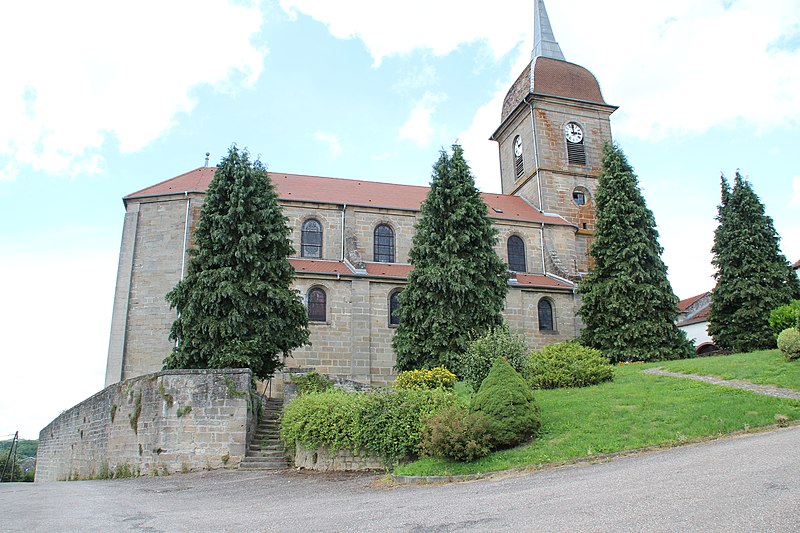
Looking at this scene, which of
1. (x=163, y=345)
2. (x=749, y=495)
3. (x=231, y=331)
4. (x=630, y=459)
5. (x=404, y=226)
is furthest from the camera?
(x=404, y=226)

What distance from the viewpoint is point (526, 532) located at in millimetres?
6426

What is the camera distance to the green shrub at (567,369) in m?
18.5

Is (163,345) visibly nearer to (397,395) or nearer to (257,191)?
(257,191)

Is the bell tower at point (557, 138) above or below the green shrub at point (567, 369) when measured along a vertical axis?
above

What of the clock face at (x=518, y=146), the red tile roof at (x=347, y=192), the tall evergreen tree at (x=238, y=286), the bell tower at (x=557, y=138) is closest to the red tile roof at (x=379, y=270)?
the red tile roof at (x=347, y=192)

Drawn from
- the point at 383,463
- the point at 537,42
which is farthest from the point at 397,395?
the point at 537,42

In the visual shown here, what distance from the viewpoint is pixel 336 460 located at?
15.0m

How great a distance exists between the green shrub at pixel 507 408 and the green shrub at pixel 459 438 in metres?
0.24

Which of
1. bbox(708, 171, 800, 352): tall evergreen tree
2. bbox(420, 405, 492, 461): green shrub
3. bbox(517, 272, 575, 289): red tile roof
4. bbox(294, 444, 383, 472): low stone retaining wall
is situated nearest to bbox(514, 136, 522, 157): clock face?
bbox(517, 272, 575, 289): red tile roof

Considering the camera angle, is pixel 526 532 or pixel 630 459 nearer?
pixel 526 532

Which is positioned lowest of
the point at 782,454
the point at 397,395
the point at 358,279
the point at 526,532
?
the point at 526,532

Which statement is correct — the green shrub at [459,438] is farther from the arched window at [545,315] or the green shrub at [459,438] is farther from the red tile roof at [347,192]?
the red tile roof at [347,192]

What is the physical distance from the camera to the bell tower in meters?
38.8

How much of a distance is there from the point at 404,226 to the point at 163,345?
541 inches
